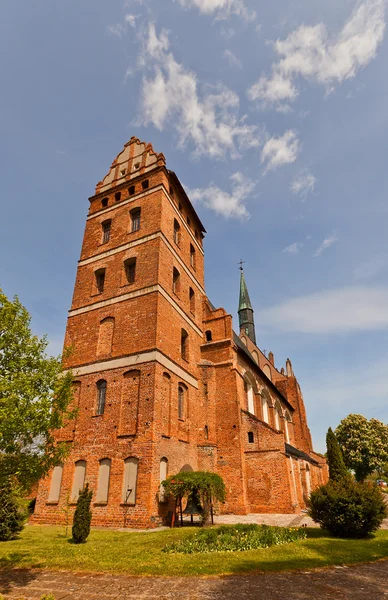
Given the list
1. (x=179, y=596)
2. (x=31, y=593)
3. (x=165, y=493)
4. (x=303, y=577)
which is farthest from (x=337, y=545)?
(x=31, y=593)

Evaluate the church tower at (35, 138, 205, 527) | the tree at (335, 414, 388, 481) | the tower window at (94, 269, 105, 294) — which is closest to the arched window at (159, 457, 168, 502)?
the church tower at (35, 138, 205, 527)

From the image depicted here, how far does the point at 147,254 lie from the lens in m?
20.1

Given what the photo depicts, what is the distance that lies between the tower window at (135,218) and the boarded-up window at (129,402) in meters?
9.70

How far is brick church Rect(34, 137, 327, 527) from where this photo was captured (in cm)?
1534

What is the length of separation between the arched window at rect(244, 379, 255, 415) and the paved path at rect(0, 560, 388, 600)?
17.3 m

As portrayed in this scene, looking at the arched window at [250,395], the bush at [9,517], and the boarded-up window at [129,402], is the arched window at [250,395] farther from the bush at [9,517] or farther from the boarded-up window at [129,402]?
the bush at [9,517]

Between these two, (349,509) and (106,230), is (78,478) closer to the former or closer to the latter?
(349,509)

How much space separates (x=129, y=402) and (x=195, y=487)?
4.62m

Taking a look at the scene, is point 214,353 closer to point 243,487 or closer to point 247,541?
point 243,487

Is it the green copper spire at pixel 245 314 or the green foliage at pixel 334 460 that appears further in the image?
the green copper spire at pixel 245 314

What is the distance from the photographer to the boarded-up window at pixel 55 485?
16281 mm

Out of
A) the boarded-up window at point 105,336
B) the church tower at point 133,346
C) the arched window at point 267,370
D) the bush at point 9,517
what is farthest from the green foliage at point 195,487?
the arched window at point 267,370

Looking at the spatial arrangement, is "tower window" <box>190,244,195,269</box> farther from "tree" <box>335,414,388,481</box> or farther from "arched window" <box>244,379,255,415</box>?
"tree" <box>335,414,388,481</box>

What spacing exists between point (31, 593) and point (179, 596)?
293cm
